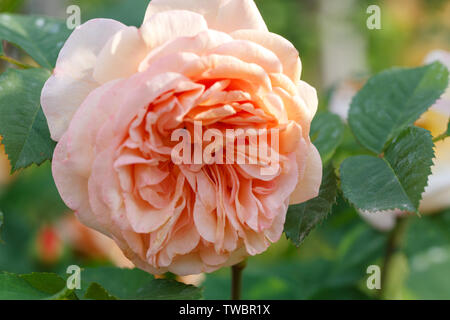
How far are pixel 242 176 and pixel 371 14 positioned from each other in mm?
277

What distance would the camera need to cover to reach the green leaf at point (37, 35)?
57cm

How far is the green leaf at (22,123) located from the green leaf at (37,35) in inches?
2.9

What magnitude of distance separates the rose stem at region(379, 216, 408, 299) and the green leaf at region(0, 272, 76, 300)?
477 mm

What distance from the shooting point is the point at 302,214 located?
18.6 inches

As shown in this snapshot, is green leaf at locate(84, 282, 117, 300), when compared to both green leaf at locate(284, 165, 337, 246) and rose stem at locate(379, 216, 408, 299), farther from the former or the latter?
rose stem at locate(379, 216, 408, 299)

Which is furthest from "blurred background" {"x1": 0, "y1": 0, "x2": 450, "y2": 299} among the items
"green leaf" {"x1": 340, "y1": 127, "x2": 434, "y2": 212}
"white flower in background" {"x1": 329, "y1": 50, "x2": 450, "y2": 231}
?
"green leaf" {"x1": 340, "y1": 127, "x2": 434, "y2": 212}

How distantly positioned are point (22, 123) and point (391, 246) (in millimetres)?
537

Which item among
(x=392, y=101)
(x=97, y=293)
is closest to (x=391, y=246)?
(x=392, y=101)

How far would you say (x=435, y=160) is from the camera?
770mm

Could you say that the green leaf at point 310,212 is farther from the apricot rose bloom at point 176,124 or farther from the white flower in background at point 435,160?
the white flower in background at point 435,160

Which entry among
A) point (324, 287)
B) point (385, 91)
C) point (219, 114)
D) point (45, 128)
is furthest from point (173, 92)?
point (324, 287)

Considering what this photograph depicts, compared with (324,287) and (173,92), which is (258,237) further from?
(324,287)

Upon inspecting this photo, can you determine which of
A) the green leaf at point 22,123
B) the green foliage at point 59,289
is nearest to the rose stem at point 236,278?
the green foliage at point 59,289

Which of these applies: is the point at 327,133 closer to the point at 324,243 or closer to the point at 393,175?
the point at 393,175
